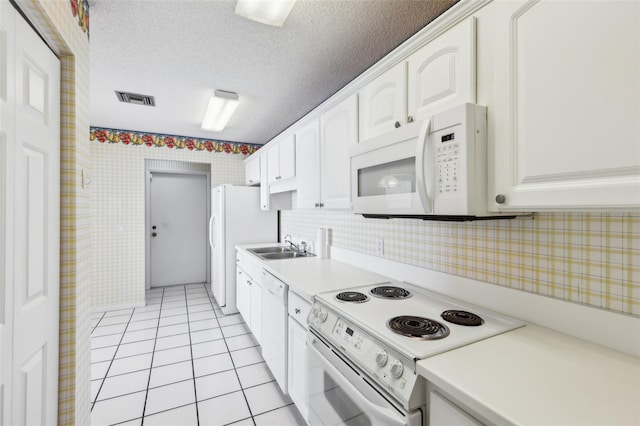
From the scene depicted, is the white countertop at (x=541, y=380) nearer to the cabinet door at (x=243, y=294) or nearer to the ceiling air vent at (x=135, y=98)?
the cabinet door at (x=243, y=294)

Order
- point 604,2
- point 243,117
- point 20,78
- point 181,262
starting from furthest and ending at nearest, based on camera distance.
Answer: point 181,262, point 243,117, point 20,78, point 604,2

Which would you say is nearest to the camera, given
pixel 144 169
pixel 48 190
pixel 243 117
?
pixel 48 190

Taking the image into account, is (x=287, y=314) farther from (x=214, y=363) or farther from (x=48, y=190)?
(x=48, y=190)

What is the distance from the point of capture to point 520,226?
124cm

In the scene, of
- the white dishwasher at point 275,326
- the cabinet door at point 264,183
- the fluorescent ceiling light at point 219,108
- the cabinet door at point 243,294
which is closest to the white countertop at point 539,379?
the white dishwasher at point 275,326

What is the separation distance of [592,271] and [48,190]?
211 centimetres

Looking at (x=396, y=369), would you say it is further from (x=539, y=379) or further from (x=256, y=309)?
(x=256, y=309)

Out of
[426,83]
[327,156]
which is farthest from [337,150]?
[426,83]

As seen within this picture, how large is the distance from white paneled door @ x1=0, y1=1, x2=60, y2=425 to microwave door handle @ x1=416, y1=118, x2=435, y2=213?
140 centimetres

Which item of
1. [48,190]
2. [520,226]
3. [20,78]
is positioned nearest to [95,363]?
[48,190]

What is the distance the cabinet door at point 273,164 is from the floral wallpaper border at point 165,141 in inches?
56.6

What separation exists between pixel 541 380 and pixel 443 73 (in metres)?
1.12

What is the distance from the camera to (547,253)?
3.78 feet

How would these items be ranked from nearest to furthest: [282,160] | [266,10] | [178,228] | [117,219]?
[266,10] < [282,160] < [117,219] < [178,228]
